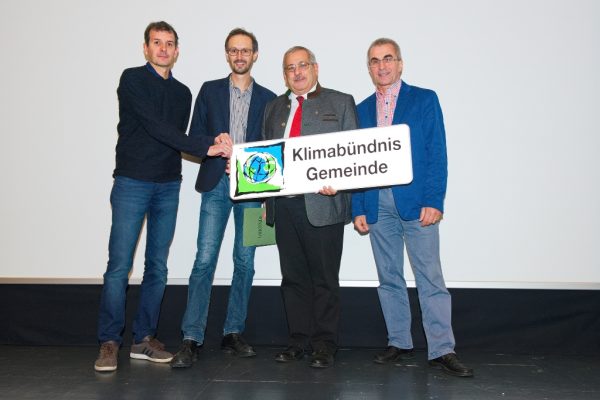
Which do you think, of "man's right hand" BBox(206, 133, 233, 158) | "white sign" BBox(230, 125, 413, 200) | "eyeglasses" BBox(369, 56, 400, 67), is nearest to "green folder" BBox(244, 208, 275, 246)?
"white sign" BBox(230, 125, 413, 200)

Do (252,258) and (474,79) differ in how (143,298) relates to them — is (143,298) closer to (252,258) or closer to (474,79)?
(252,258)

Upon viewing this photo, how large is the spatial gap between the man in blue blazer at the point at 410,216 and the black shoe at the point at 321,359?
283mm

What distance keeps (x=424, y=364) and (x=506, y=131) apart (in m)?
1.49

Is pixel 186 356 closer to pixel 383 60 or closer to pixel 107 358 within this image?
pixel 107 358

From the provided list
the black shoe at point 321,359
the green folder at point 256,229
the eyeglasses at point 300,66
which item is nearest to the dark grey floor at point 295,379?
the black shoe at point 321,359

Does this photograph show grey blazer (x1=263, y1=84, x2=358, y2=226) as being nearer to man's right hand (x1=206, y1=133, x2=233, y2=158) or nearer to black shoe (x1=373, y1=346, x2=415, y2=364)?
man's right hand (x1=206, y1=133, x2=233, y2=158)

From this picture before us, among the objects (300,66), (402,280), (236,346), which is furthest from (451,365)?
(300,66)

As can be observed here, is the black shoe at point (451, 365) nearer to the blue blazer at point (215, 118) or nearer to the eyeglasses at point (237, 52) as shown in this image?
the blue blazer at point (215, 118)

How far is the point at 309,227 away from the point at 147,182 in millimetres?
906

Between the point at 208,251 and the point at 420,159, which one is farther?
the point at 208,251

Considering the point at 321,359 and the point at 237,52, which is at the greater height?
the point at 237,52

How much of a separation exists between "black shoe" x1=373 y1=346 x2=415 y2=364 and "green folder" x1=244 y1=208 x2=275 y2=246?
2.86 ft

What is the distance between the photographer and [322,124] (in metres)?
3.00

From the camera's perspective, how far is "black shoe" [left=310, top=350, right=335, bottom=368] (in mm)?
2914
